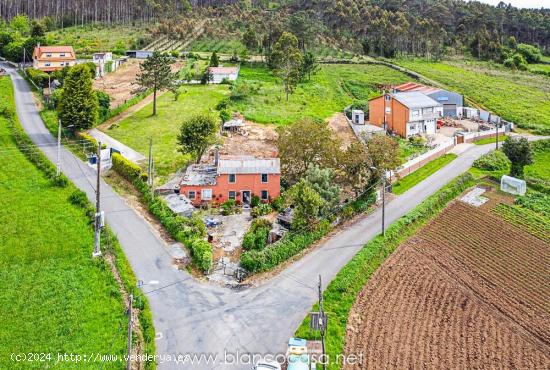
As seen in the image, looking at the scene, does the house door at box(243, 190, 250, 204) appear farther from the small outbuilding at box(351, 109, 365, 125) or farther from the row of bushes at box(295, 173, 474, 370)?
the small outbuilding at box(351, 109, 365, 125)

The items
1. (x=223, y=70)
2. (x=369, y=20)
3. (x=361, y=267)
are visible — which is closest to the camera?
(x=361, y=267)

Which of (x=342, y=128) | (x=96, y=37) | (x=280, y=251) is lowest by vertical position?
(x=280, y=251)

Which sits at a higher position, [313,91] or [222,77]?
[222,77]

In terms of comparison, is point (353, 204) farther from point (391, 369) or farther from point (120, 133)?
point (120, 133)

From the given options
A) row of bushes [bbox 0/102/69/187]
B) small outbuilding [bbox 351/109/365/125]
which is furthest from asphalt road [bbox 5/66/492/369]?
small outbuilding [bbox 351/109/365/125]

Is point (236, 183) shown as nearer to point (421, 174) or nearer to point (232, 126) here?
point (421, 174)

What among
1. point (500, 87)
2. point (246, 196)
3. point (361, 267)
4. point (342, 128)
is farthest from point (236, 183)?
point (500, 87)

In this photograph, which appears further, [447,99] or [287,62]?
[287,62]
